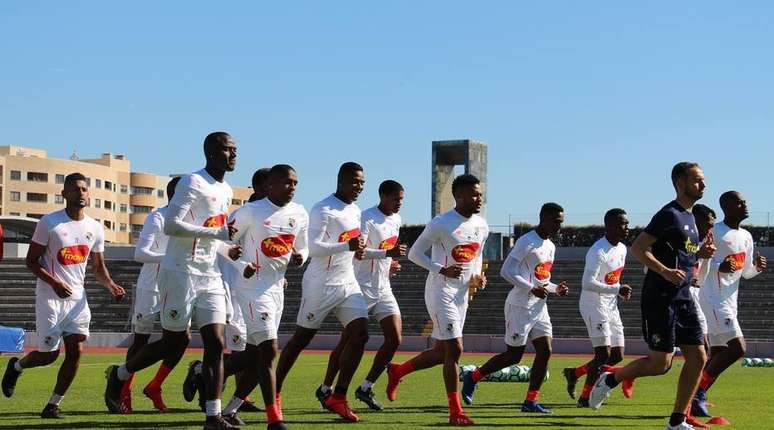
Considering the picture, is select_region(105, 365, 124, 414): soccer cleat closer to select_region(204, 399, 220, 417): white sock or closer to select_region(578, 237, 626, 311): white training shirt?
select_region(204, 399, 220, 417): white sock

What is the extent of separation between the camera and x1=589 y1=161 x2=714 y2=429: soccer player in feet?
33.0

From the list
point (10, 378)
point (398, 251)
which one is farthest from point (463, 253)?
point (10, 378)

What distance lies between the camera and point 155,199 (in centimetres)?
14662

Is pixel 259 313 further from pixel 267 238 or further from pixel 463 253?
pixel 463 253

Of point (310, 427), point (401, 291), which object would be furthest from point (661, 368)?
point (401, 291)

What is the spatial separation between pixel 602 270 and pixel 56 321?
660 cm

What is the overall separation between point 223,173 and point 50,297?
110 inches

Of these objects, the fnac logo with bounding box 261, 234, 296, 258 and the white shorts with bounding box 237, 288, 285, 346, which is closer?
the white shorts with bounding box 237, 288, 285, 346

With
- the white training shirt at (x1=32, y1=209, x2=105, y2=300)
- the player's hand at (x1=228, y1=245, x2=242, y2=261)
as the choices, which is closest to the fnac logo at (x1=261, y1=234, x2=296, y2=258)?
the player's hand at (x1=228, y1=245, x2=242, y2=261)

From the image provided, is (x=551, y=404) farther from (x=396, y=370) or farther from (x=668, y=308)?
(x=668, y=308)

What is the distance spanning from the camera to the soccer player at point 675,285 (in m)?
10.1

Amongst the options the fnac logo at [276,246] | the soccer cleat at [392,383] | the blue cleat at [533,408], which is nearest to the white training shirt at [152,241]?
the fnac logo at [276,246]

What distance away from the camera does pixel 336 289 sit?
1209 centimetres

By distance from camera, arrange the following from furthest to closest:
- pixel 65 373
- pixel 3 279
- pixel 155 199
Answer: pixel 155 199
pixel 3 279
pixel 65 373
